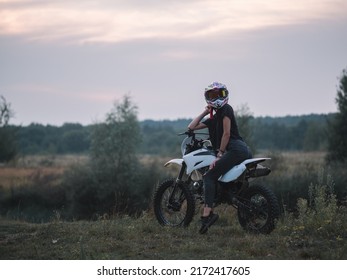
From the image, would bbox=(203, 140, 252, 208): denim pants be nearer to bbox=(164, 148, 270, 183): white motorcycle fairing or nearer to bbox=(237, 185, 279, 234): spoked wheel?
bbox=(164, 148, 270, 183): white motorcycle fairing

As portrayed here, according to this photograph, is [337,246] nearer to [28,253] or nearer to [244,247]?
[244,247]

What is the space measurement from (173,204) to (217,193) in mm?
994

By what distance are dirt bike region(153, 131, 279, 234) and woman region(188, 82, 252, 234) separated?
162mm

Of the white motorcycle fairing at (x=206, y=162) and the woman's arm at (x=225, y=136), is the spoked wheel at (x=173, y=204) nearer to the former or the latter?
the white motorcycle fairing at (x=206, y=162)

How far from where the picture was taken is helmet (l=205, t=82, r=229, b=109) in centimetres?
906

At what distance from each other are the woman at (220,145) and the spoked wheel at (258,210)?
512mm

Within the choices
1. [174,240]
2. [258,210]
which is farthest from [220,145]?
[174,240]

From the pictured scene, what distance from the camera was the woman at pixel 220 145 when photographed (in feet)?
29.2

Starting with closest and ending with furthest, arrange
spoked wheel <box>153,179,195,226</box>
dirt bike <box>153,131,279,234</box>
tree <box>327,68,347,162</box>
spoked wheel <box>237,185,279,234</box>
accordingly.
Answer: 1. spoked wheel <box>237,185,279,234</box>
2. dirt bike <box>153,131,279,234</box>
3. spoked wheel <box>153,179,195,226</box>
4. tree <box>327,68,347,162</box>

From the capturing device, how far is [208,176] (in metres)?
8.92

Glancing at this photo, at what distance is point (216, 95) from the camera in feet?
29.8

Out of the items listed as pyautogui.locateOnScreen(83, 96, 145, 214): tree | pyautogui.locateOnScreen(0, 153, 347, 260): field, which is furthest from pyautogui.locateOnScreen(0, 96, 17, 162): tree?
pyautogui.locateOnScreen(0, 153, 347, 260): field

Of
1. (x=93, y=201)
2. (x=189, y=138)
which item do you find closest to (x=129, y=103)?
(x=93, y=201)

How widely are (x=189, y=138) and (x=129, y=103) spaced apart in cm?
4527
